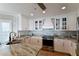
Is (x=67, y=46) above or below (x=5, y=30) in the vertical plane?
below

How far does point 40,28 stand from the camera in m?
1.90

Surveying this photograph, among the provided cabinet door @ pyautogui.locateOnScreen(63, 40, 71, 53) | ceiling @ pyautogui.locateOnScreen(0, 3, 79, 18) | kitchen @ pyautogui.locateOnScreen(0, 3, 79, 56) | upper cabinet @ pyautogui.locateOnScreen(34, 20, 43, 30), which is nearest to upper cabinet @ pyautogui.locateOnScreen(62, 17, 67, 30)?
kitchen @ pyautogui.locateOnScreen(0, 3, 79, 56)

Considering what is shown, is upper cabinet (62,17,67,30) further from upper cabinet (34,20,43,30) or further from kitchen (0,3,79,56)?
upper cabinet (34,20,43,30)

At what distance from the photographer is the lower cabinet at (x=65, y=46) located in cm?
183

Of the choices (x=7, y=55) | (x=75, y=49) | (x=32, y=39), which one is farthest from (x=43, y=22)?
(x=7, y=55)

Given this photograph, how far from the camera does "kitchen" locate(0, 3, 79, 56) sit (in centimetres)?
184

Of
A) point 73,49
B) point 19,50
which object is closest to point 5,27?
point 19,50

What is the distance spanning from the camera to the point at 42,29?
1.89m

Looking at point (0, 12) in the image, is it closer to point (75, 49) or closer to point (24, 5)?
point (24, 5)

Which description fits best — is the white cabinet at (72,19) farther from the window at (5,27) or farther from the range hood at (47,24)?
the window at (5,27)

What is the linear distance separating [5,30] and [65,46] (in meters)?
0.98

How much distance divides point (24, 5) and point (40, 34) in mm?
524

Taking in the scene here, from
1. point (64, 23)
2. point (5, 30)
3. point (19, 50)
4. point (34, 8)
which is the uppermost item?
point (34, 8)

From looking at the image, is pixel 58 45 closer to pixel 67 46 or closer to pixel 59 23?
pixel 67 46
